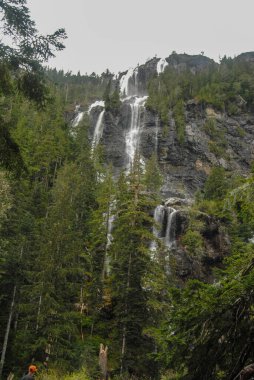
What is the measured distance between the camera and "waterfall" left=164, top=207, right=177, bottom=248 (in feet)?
138

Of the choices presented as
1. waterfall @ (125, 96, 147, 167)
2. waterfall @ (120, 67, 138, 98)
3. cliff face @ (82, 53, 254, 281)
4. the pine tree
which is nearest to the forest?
the pine tree

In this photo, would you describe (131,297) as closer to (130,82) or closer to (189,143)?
(189,143)

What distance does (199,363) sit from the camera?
4.86 metres

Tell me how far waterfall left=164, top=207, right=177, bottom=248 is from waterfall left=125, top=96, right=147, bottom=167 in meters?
23.2

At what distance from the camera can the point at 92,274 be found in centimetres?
3034

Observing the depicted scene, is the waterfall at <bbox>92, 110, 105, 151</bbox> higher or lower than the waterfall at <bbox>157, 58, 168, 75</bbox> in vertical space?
lower

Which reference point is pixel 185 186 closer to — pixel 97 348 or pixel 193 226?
pixel 193 226

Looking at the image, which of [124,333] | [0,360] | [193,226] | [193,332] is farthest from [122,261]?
A: [193,226]

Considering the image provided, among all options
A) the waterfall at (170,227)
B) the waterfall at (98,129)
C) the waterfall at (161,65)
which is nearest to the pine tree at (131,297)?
the waterfall at (170,227)

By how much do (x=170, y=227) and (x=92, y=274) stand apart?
15182 millimetres

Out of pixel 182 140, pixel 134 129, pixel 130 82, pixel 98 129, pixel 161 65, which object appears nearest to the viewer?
pixel 182 140

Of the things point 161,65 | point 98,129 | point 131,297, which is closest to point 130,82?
point 161,65

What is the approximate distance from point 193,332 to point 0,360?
20307mm

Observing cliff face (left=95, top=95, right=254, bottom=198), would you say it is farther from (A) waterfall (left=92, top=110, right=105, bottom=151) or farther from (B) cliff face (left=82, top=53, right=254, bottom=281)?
(A) waterfall (left=92, top=110, right=105, bottom=151)
